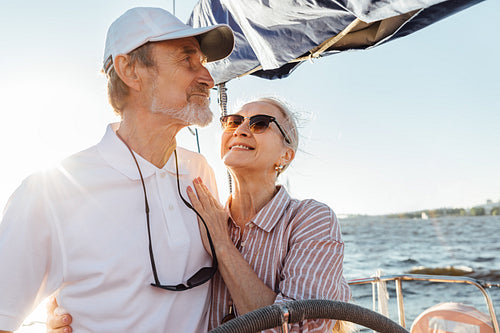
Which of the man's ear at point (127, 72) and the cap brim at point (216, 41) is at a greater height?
the cap brim at point (216, 41)

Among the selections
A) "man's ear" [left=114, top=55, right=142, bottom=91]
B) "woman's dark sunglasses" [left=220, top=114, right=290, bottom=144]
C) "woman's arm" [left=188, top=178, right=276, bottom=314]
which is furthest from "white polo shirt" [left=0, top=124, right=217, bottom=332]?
"woman's dark sunglasses" [left=220, top=114, right=290, bottom=144]

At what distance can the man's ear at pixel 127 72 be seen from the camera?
6.94ft

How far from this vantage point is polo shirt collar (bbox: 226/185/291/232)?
6.48 feet

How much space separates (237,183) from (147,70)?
2.45 feet

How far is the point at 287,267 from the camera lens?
176 cm

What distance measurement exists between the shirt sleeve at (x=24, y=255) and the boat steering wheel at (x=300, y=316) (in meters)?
0.92

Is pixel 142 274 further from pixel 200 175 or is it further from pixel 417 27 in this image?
pixel 417 27

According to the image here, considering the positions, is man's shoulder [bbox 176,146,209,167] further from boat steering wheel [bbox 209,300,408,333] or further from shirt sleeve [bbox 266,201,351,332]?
boat steering wheel [bbox 209,300,408,333]

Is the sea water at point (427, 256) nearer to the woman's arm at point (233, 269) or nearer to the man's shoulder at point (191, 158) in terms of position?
the man's shoulder at point (191, 158)

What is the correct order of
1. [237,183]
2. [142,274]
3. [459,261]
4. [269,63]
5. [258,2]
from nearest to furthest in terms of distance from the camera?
[142,274] → [258,2] → [237,183] → [269,63] → [459,261]

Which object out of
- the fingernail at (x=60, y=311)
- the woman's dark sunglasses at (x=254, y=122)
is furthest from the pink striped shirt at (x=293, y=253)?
the fingernail at (x=60, y=311)

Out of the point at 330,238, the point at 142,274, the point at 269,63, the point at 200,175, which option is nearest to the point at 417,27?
the point at 269,63

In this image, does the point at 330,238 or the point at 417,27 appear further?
the point at 417,27

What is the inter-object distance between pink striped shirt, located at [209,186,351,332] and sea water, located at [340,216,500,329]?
45.4ft
